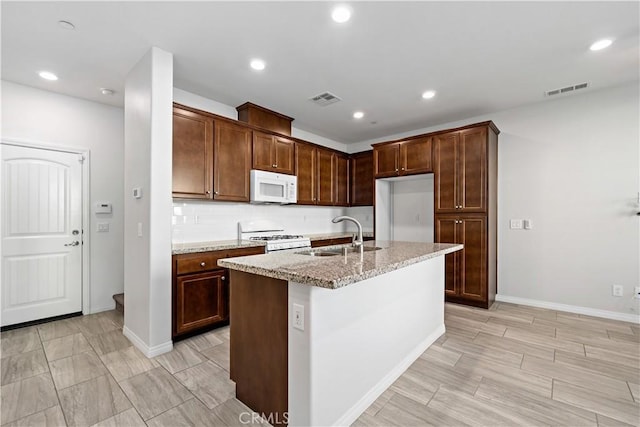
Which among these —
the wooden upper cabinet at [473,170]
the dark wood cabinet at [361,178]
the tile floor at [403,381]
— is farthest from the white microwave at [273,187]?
the wooden upper cabinet at [473,170]

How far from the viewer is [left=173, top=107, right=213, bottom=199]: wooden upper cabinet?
3014 millimetres

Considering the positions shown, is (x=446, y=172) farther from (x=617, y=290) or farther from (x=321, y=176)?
(x=617, y=290)

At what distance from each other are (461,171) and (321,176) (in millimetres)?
2136

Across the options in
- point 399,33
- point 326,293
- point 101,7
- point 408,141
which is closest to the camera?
point 326,293

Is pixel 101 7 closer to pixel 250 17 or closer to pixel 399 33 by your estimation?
pixel 250 17

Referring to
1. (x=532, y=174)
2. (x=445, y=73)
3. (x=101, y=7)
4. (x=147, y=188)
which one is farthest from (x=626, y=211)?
(x=101, y=7)

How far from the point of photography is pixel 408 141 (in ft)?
14.4

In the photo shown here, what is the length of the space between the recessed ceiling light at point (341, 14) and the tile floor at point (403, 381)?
269cm

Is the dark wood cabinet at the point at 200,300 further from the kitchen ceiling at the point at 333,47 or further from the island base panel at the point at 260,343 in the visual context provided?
the kitchen ceiling at the point at 333,47

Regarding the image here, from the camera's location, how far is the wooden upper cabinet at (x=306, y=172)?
4520 mm

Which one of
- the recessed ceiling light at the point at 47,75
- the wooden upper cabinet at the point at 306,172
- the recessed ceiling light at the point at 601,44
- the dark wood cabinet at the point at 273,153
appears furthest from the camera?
the wooden upper cabinet at the point at 306,172

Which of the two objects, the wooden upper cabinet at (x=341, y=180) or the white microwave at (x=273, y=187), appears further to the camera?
the wooden upper cabinet at (x=341, y=180)

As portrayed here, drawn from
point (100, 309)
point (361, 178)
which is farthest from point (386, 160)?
point (100, 309)

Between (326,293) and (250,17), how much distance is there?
2.08m
